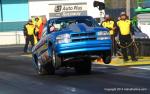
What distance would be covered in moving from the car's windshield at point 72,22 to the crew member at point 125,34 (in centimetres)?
442

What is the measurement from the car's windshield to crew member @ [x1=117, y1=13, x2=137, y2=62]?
174 inches

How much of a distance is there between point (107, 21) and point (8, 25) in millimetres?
32154

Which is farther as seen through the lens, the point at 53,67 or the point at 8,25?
the point at 8,25

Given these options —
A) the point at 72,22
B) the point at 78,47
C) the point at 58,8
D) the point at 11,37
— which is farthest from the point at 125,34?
the point at 11,37

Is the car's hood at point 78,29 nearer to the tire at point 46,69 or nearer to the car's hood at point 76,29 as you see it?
the car's hood at point 76,29

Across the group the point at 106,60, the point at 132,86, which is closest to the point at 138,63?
the point at 106,60

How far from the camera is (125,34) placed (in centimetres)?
2302

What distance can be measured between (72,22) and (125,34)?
4930 millimetres

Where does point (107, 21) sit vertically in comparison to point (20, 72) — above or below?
above

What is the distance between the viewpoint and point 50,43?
17750mm

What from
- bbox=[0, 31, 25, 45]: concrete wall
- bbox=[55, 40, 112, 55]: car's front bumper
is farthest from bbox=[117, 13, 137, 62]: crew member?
bbox=[0, 31, 25, 45]: concrete wall

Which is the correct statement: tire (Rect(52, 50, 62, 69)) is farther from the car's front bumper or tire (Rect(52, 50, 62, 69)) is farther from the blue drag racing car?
the car's front bumper

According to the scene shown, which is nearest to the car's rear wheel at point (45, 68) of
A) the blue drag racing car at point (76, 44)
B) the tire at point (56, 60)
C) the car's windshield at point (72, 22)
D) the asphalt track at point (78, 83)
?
the asphalt track at point (78, 83)

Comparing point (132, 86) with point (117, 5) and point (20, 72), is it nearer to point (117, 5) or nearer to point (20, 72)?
point (20, 72)
